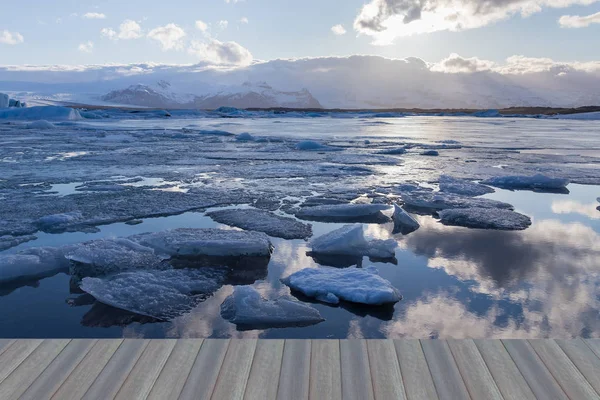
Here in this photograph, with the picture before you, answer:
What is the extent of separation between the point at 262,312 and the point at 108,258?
1.69m

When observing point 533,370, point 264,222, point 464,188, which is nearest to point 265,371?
point 533,370

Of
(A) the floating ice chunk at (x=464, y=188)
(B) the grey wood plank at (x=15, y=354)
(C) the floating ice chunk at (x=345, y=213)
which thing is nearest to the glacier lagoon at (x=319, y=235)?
(C) the floating ice chunk at (x=345, y=213)

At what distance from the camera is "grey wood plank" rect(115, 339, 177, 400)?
7.16 ft

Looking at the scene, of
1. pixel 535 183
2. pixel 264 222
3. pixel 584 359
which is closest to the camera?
pixel 584 359

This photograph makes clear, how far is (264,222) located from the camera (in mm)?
5656

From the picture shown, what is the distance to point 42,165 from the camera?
34.9 ft

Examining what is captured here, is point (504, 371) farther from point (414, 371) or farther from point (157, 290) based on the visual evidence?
point (157, 290)

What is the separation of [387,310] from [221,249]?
1.81 meters

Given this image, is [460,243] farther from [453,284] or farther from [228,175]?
[228,175]

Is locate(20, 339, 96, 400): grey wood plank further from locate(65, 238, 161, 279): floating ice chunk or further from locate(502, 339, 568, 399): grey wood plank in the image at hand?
locate(502, 339, 568, 399): grey wood plank

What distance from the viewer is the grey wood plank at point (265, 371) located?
2.18m

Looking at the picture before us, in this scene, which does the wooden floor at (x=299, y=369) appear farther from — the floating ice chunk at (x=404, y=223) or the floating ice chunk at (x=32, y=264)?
the floating ice chunk at (x=404, y=223)

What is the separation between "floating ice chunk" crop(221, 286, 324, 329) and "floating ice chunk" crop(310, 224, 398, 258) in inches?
48.0

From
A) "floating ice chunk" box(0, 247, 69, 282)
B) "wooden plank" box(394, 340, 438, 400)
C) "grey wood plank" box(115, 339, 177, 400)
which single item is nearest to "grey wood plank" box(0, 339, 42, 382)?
"grey wood plank" box(115, 339, 177, 400)
